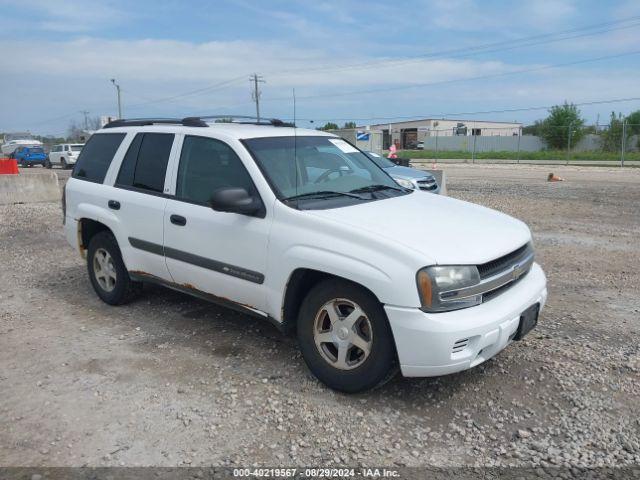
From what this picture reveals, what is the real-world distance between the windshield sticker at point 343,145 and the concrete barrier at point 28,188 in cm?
1185

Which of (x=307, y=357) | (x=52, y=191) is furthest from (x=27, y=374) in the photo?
(x=52, y=191)

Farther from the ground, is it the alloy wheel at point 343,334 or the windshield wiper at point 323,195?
the windshield wiper at point 323,195

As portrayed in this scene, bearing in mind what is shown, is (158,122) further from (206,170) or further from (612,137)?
(612,137)

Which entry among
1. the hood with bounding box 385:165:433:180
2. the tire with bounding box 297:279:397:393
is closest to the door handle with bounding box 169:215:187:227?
the tire with bounding box 297:279:397:393

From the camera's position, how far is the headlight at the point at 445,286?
10.5ft

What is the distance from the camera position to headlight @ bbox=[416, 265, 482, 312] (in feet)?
10.5

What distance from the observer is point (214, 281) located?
A: 4312mm

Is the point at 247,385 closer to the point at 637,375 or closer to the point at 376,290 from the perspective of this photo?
the point at 376,290

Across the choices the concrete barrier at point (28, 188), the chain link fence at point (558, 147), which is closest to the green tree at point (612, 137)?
the chain link fence at point (558, 147)

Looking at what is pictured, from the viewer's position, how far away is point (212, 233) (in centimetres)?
422

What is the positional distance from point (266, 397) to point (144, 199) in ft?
7.14

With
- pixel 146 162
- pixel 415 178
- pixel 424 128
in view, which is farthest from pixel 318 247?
pixel 424 128

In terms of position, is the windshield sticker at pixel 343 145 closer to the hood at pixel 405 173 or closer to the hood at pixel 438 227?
the hood at pixel 438 227

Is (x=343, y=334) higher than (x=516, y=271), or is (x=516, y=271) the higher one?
(x=516, y=271)
